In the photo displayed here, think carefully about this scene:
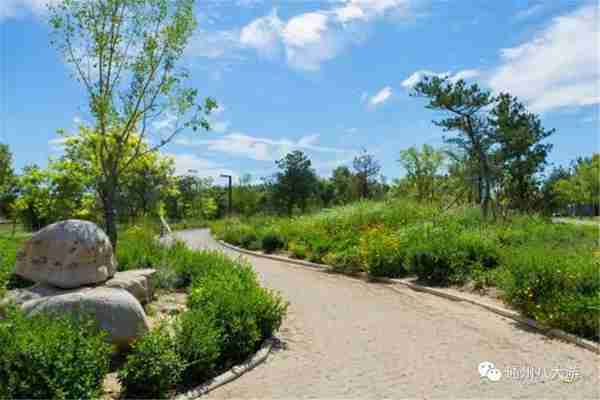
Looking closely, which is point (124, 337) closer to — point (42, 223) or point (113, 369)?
point (113, 369)

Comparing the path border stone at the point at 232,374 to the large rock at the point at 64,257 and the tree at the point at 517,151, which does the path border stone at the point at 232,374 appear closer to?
the large rock at the point at 64,257

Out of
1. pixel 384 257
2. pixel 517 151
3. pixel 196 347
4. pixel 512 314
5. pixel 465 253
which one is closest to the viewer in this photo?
pixel 196 347

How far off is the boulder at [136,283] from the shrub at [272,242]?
334 inches

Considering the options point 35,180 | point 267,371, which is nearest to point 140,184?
point 35,180

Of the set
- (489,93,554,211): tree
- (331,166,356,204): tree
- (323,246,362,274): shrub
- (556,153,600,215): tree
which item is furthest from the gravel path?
(556,153,600,215): tree

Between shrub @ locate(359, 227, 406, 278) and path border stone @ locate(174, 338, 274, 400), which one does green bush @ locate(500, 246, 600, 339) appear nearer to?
shrub @ locate(359, 227, 406, 278)

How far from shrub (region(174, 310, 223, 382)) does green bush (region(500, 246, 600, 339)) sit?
4.26m

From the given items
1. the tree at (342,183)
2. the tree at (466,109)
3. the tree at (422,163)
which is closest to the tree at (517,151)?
the tree at (466,109)

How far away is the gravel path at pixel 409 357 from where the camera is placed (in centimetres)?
374

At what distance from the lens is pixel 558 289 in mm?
5434

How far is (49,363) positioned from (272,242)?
1179 centimetres

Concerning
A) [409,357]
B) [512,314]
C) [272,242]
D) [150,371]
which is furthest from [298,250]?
[150,371]

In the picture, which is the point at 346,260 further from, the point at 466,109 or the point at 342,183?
the point at 342,183

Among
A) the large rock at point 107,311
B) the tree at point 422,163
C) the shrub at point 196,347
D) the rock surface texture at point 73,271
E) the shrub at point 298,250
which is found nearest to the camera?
the shrub at point 196,347
